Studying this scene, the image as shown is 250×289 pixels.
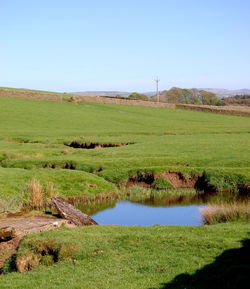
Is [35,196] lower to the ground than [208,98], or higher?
lower

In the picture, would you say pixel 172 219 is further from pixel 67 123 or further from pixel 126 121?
pixel 126 121

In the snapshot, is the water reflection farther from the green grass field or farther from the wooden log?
the wooden log

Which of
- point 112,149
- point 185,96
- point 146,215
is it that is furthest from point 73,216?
point 185,96

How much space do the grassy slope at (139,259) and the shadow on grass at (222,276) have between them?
0.02m

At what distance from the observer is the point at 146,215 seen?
24188mm

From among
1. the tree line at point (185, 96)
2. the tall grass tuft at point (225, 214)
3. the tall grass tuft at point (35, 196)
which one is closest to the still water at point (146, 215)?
the tall grass tuft at point (225, 214)

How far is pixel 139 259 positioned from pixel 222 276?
2.81m

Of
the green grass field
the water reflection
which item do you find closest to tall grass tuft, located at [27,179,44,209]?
the green grass field

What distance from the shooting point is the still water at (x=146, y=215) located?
22.6 metres

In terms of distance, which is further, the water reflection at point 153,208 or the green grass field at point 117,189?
the water reflection at point 153,208

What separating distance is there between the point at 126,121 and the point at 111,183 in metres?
46.4

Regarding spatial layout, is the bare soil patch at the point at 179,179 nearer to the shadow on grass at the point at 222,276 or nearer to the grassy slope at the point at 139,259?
the grassy slope at the point at 139,259

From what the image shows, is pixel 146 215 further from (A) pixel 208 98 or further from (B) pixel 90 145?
(A) pixel 208 98

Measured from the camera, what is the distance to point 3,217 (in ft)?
64.1
